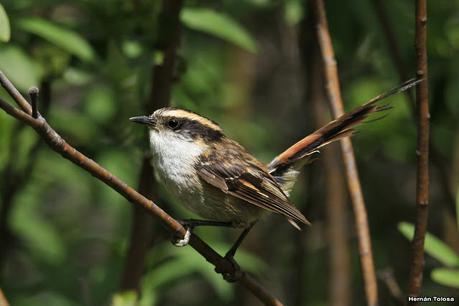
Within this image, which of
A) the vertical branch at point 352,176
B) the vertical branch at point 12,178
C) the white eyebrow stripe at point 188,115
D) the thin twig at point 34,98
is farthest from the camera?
the vertical branch at point 12,178

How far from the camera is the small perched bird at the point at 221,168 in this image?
4016mm

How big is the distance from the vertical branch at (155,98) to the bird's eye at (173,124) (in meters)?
0.10

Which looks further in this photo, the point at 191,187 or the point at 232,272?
the point at 191,187

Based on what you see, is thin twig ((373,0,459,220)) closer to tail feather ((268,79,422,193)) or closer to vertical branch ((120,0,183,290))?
tail feather ((268,79,422,193))

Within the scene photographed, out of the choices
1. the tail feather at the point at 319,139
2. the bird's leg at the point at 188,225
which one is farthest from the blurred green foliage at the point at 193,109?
the tail feather at the point at 319,139

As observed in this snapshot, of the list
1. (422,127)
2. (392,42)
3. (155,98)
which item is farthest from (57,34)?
(422,127)

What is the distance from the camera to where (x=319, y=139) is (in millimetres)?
4109

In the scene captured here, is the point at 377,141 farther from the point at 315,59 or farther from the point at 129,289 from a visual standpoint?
the point at 129,289

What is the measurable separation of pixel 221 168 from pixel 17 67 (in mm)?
1259

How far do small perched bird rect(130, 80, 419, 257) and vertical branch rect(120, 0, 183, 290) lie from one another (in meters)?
0.12

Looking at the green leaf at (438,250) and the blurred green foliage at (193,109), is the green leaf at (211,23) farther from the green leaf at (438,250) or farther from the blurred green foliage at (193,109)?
the green leaf at (438,250)

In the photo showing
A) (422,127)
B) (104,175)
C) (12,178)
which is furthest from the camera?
(12,178)

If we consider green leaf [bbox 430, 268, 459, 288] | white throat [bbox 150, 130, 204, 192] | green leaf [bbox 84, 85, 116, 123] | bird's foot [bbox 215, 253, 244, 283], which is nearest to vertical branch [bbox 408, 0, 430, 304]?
green leaf [bbox 430, 268, 459, 288]

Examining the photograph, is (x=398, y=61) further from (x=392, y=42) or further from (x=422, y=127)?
(x=422, y=127)
